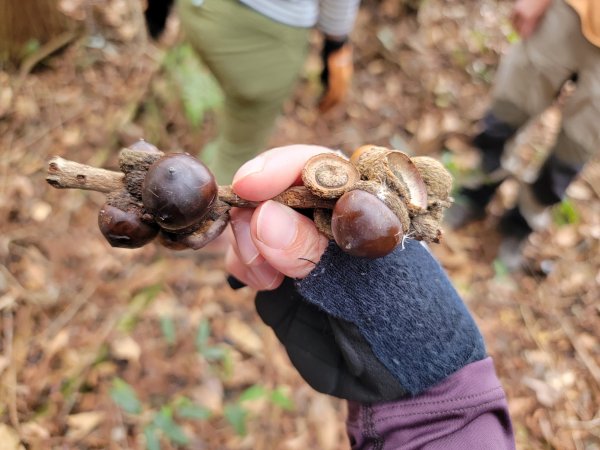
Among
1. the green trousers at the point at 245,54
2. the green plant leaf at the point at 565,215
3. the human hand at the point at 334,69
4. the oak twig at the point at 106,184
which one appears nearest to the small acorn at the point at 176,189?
the oak twig at the point at 106,184

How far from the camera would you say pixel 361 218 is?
1.39m

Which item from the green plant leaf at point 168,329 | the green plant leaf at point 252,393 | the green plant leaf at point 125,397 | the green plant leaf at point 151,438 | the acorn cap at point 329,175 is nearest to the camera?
the acorn cap at point 329,175

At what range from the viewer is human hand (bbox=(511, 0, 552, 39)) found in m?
3.25

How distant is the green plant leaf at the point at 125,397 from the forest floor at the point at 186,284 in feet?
0.03

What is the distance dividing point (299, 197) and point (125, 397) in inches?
69.6

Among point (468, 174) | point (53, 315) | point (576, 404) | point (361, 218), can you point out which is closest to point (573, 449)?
point (576, 404)

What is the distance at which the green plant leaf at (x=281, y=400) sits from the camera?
2.90 meters

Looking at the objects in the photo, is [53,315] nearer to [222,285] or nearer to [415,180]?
[222,285]

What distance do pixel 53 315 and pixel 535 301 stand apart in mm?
3367

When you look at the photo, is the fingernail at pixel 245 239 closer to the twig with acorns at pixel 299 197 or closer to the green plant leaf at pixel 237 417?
the twig with acorns at pixel 299 197

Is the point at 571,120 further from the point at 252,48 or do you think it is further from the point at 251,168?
the point at 251,168

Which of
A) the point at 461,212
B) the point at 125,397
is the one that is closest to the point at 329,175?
the point at 125,397

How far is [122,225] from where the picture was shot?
58.4 inches

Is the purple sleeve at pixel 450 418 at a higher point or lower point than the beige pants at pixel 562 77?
lower
